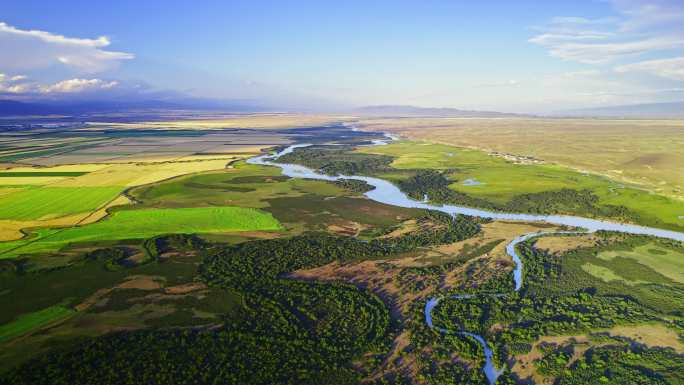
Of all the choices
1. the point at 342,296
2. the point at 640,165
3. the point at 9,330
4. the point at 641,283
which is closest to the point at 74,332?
the point at 9,330

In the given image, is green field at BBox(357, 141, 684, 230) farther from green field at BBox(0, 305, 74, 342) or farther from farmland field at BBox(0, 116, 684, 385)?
green field at BBox(0, 305, 74, 342)

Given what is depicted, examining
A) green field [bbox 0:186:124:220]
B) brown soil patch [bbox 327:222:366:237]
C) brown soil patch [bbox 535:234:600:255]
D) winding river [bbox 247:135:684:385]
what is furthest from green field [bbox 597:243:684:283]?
green field [bbox 0:186:124:220]

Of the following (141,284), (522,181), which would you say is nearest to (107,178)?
(141,284)

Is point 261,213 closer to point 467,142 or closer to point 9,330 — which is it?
point 9,330

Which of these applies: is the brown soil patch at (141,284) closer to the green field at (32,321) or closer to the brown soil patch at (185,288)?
the brown soil patch at (185,288)

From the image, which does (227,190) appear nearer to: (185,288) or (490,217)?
(185,288)

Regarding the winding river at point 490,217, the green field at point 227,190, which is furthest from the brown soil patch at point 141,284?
the green field at point 227,190

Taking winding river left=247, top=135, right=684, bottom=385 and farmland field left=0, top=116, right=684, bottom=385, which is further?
winding river left=247, top=135, right=684, bottom=385
